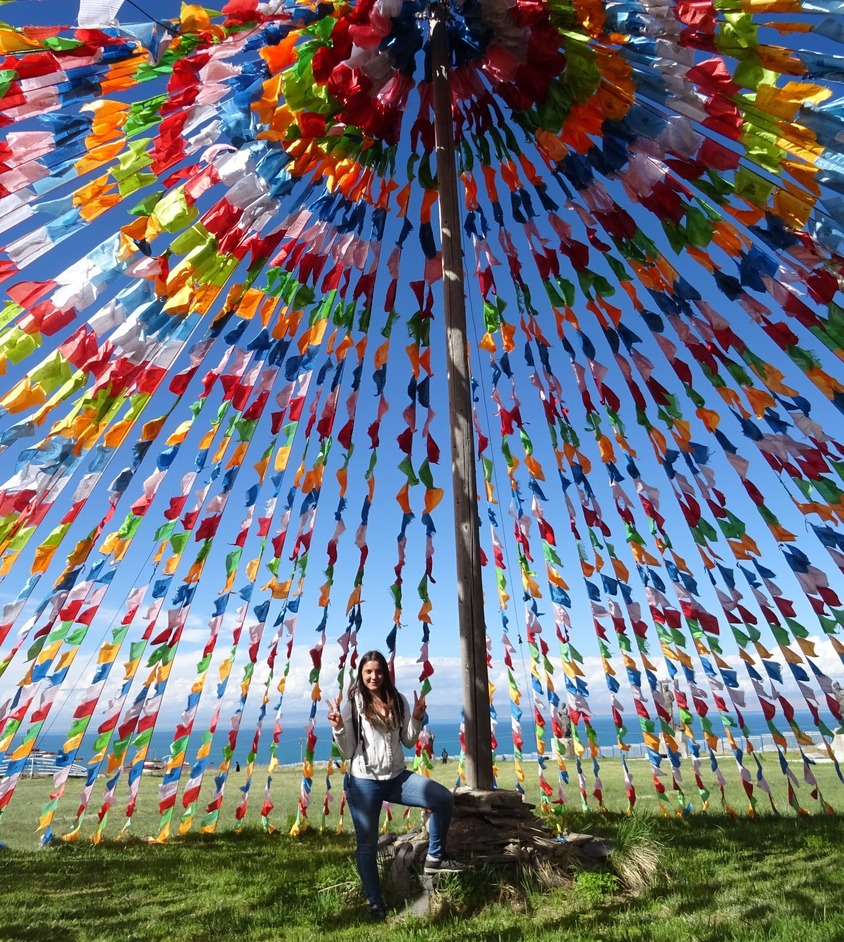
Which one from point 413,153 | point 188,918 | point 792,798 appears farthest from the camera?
point 792,798

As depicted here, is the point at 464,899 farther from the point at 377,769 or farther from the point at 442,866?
the point at 377,769

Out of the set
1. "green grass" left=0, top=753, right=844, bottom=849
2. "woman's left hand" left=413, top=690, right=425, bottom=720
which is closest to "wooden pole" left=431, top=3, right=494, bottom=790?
"woman's left hand" left=413, top=690, right=425, bottom=720

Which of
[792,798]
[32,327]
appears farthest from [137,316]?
[792,798]

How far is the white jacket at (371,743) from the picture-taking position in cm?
373

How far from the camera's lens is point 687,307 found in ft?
17.4

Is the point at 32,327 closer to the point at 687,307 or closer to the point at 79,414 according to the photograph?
the point at 79,414

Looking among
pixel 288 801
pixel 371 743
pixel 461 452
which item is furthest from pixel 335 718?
pixel 288 801

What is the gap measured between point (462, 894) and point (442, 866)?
0.58ft

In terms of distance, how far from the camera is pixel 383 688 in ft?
13.0

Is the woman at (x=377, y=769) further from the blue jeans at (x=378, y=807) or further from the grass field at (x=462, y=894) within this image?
the grass field at (x=462, y=894)

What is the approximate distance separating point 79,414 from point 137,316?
716 millimetres

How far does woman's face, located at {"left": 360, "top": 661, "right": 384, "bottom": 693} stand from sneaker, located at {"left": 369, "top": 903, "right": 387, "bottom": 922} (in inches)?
42.5

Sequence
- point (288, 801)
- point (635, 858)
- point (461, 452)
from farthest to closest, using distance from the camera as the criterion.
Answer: point (288, 801) → point (461, 452) → point (635, 858)

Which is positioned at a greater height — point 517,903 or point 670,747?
point 670,747
